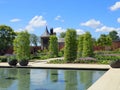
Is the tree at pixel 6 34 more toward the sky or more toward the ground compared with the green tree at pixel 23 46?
more toward the sky

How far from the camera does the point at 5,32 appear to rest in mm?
58219

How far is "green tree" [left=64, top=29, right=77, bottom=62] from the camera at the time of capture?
2859 centimetres

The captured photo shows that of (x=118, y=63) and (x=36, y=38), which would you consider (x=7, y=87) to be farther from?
(x=36, y=38)

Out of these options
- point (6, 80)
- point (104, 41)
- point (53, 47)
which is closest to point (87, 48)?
point (53, 47)

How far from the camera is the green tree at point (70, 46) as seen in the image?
93.8 ft

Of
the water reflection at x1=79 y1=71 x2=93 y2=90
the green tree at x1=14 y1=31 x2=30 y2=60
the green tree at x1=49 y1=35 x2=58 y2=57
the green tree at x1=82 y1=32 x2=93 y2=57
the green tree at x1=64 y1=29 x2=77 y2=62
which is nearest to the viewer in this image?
the water reflection at x1=79 y1=71 x2=93 y2=90

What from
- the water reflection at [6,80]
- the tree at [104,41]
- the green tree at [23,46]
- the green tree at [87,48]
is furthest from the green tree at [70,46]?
the tree at [104,41]

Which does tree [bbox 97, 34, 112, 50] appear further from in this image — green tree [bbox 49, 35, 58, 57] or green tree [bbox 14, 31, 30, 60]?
green tree [bbox 14, 31, 30, 60]

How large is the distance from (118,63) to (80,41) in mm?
14513

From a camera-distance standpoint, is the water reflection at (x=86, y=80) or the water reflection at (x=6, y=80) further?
the water reflection at (x=6, y=80)

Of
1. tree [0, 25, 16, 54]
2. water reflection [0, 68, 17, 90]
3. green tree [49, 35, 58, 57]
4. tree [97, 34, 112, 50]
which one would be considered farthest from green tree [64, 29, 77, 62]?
tree [97, 34, 112, 50]

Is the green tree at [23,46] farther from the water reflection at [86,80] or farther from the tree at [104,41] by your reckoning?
the tree at [104,41]

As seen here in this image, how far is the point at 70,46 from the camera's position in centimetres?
2900

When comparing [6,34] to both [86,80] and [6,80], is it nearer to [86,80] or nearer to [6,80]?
[6,80]
